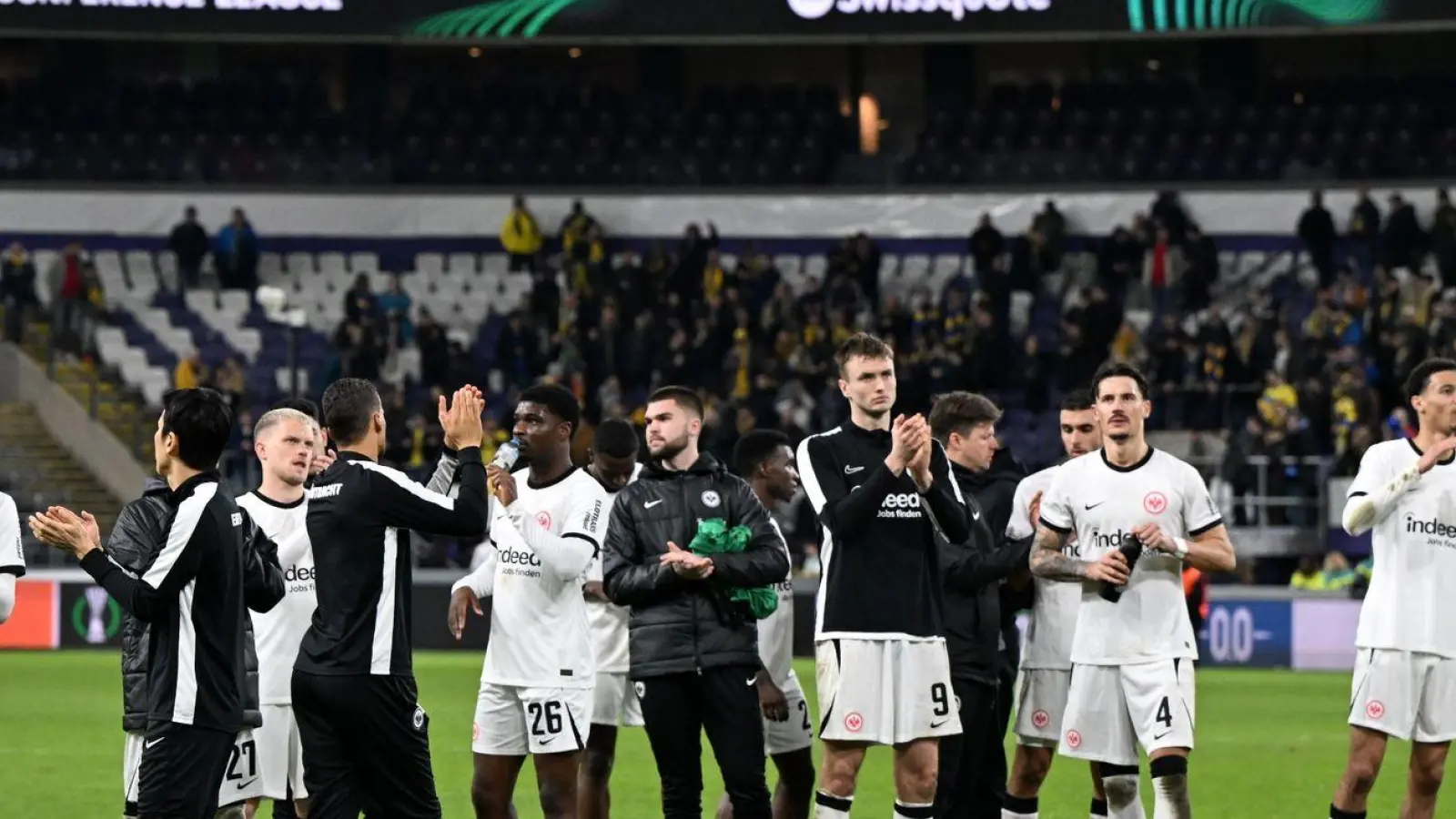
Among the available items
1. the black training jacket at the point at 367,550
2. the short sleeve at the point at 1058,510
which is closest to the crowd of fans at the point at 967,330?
the short sleeve at the point at 1058,510

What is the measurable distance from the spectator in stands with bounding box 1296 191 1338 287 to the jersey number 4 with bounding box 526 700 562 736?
1022 inches

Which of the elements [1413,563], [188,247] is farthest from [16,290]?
[1413,563]

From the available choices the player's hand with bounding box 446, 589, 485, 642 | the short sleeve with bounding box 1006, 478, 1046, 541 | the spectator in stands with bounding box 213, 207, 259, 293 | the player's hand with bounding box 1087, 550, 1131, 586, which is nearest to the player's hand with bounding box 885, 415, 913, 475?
the player's hand with bounding box 1087, 550, 1131, 586

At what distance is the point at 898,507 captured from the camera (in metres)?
8.75

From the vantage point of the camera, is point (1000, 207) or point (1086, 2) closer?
point (1086, 2)

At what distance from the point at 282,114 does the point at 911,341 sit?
13028 millimetres

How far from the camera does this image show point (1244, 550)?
2670 centimetres

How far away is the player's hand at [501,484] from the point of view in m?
8.77

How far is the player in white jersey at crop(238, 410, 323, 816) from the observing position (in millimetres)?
8891

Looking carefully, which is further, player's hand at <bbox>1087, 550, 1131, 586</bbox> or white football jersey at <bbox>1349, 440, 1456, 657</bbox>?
white football jersey at <bbox>1349, 440, 1456, 657</bbox>

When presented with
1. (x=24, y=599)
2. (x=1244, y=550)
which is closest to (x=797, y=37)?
(x=1244, y=550)

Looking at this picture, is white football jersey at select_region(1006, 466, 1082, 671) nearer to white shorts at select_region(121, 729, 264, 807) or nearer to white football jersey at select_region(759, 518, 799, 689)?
white football jersey at select_region(759, 518, 799, 689)

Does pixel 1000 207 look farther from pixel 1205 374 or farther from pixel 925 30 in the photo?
pixel 1205 374

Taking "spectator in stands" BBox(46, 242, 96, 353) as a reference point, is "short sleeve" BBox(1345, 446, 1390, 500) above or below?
below
